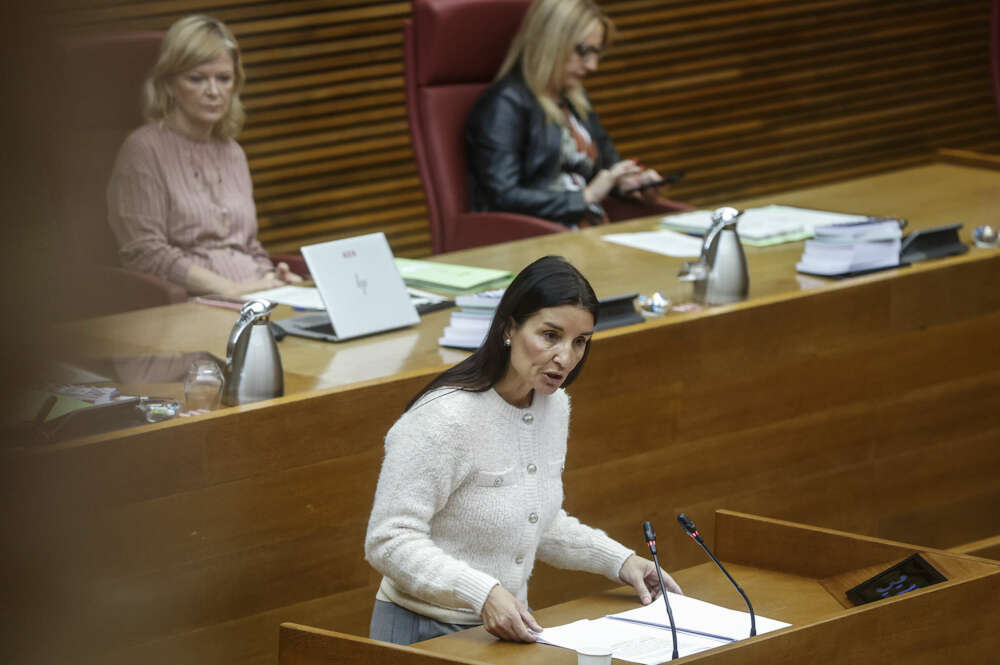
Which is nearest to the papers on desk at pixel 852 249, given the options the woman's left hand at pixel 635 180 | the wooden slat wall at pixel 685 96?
the woman's left hand at pixel 635 180

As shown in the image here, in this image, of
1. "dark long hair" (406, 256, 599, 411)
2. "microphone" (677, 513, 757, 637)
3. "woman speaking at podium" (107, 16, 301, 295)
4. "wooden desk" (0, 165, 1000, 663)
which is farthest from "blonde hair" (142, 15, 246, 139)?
"microphone" (677, 513, 757, 637)

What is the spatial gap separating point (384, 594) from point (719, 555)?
504mm

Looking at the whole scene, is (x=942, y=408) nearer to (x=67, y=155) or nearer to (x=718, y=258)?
(x=718, y=258)

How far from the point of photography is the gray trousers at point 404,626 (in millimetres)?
1706

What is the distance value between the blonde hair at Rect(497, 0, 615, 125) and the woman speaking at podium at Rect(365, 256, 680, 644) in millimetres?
2125

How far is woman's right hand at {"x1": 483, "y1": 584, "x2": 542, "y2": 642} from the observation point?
5.14ft

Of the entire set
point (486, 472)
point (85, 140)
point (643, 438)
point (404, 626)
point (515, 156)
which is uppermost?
point (515, 156)

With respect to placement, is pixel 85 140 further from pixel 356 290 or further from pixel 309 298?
pixel 309 298

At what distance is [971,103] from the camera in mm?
6387

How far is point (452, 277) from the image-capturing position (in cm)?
299

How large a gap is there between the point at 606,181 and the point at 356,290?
148 cm

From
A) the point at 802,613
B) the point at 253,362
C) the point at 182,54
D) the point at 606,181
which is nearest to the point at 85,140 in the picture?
the point at 802,613

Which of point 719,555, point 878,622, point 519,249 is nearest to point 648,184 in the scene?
point 519,249

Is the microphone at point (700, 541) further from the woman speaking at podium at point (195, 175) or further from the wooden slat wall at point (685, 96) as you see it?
the wooden slat wall at point (685, 96)
